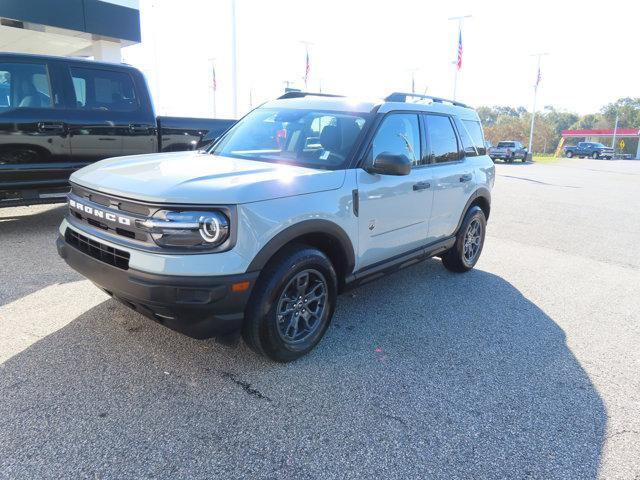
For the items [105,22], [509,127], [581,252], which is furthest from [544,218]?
[509,127]

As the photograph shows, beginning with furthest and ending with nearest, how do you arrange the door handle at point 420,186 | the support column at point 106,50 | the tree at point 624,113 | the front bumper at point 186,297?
the tree at point 624,113 → the support column at point 106,50 → the door handle at point 420,186 → the front bumper at point 186,297

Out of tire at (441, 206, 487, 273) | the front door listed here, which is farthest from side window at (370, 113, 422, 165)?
tire at (441, 206, 487, 273)

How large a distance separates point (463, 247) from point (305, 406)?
318 cm

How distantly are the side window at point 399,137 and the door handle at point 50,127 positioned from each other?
440cm

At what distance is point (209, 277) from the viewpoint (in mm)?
2576

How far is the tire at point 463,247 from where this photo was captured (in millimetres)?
5195

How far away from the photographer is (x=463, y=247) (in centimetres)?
527

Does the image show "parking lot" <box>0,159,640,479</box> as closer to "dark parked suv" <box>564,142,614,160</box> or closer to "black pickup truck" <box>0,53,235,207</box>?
"black pickup truck" <box>0,53,235,207</box>

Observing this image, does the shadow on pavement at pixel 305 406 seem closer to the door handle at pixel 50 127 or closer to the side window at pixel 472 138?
the side window at pixel 472 138

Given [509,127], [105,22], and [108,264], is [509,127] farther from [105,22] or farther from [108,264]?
[108,264]

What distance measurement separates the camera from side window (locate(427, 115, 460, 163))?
447 cm

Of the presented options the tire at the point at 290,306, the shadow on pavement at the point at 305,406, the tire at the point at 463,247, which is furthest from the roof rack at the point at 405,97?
the shadow on pavement at the point at 305,406

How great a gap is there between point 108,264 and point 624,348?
13.1 ft

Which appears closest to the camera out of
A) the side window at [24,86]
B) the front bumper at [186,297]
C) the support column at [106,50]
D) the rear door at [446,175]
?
the front bumper at [186,297]
